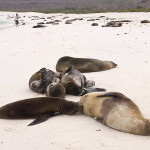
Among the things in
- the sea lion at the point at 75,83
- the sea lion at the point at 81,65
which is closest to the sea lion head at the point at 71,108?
the sea lion at the point at 75,83

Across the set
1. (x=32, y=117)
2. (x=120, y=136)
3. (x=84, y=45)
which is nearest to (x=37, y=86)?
(x=32, y=117)

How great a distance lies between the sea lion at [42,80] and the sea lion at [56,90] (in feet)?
1.38

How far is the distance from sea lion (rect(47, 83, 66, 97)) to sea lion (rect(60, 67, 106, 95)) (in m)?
0.21

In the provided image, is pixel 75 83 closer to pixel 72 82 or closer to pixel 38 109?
pixel 72 82

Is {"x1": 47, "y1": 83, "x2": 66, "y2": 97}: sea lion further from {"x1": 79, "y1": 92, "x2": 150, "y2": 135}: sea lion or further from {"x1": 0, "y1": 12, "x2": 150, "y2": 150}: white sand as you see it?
{"x1": 79, "y1": 92, "x2": 150, "y2": 135}: sea lion

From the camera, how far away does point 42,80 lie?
6.70 m

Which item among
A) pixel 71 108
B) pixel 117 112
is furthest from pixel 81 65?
pixel 117 112

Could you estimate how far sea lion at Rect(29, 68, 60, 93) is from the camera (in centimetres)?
656

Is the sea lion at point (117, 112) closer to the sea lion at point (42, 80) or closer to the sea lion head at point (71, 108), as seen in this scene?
the sea lion head at point (71, 108)

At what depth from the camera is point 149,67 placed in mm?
8203

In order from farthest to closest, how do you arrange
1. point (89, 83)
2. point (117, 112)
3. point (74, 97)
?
point (89, 83) → point (74, 97) → point (117, 112)

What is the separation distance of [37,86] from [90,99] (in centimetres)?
158

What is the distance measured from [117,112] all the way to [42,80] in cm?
236

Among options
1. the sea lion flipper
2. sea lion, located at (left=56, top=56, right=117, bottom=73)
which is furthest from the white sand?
sea lion, located at (left=56, top=56, right=117, bottom=73)
